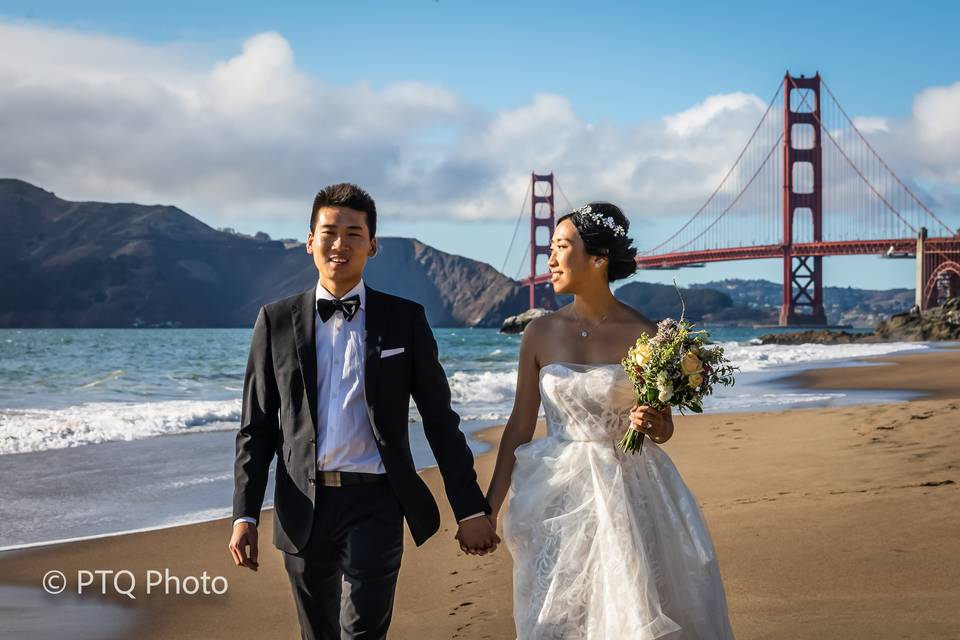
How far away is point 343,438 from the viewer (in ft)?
7.46

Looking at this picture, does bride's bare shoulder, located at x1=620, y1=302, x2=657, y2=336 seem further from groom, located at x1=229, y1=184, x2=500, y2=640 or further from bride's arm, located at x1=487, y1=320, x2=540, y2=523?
groom, located at x1=229, y1=184, x2=500, y2=640

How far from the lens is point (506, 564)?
4.34 meters

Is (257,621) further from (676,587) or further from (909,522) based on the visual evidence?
(909,522)

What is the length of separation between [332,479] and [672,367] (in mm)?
822

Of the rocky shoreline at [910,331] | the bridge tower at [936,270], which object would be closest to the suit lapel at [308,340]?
the rocky shoreline at [910,331]

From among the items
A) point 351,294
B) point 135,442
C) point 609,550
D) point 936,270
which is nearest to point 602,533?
point 609,550

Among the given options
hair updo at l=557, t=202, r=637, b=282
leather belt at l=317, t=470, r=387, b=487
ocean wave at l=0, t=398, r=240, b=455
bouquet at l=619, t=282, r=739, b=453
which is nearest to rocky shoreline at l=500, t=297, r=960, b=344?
ocean wave at l=0, t=398, r=240, b=455

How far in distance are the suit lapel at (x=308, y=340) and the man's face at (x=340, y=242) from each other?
0.08 m

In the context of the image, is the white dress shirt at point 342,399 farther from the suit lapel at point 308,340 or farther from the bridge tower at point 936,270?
the bridge tower at point 936,270

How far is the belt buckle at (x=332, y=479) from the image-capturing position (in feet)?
7.43

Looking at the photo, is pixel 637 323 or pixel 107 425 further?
pixel 107 425

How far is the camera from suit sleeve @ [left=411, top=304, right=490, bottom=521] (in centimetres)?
239

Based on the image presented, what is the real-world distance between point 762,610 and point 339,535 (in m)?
1.88

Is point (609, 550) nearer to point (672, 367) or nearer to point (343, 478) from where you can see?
point (672, 367)
